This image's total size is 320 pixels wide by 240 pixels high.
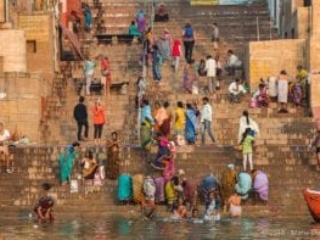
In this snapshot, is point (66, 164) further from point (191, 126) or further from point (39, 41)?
point (39, 41)

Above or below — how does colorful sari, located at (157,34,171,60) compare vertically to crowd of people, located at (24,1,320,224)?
above

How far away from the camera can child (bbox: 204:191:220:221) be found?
2512cm

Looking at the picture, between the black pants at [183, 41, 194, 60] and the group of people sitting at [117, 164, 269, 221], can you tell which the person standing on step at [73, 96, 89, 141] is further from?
the black pants at [183, 41, 194, 60]

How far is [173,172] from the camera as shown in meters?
27.0

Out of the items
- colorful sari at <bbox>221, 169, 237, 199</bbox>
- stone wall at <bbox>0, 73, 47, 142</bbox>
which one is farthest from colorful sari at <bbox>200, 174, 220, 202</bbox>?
stone wall at <bbox>0, 73, 47, 142</bbox>

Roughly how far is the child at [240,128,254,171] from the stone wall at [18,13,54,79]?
8666 millimetres

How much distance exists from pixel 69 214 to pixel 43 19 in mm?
9797

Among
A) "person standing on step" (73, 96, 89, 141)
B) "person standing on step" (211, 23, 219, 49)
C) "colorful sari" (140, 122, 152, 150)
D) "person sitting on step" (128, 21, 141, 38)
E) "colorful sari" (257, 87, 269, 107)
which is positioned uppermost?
"person sitting on step" (128, 21, 141, 38)

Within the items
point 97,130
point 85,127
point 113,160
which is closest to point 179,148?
point 113,160

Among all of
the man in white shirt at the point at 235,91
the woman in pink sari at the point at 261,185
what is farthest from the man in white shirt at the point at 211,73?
the woman in pink sari at the point at 261,185

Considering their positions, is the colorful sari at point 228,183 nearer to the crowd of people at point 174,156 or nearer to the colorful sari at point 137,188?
the crowd of people at point 174,156

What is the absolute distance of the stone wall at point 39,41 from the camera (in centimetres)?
3491

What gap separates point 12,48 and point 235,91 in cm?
558

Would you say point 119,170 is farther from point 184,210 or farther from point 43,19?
point 43,19
